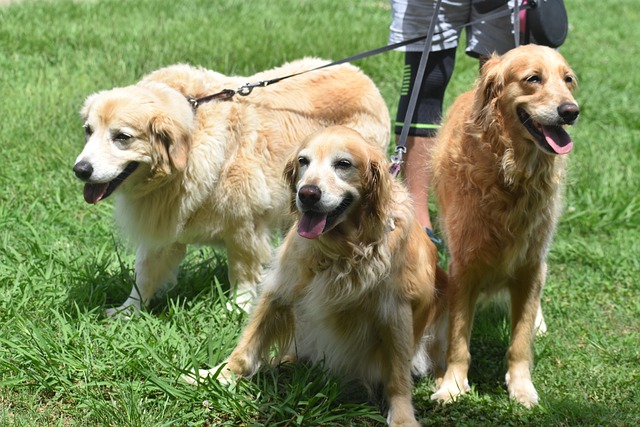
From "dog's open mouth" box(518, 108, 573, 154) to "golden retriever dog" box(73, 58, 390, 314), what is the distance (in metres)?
0.78

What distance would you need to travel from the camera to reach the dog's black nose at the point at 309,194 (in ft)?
9.52

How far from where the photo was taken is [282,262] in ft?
11.1

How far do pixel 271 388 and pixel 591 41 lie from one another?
914 cm

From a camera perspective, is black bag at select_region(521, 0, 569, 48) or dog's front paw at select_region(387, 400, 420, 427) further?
black bag at select_region(521, 0, 569, 48)

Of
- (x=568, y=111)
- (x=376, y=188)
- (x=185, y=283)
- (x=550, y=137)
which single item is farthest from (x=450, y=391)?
(x=185, y=283)

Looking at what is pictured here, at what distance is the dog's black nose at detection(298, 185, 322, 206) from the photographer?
114 inches

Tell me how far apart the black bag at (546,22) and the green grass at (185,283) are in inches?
59.9

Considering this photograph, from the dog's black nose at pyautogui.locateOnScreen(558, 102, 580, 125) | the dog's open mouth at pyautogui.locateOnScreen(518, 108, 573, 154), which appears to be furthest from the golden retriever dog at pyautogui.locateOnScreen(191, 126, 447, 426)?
the dog's black nose at pyautogui.locateOnScreen(558, 102, 580, 125)

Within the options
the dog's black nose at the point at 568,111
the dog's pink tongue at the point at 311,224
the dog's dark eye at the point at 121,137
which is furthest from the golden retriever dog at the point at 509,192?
the dog's dark eye at the point at 121,137

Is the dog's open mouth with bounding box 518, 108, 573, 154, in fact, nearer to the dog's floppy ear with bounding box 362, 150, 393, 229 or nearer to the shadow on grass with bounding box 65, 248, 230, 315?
the dog's floppy ear with bounding box 362, 150, 393, 229

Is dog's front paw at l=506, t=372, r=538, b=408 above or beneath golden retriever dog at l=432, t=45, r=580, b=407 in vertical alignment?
beneath

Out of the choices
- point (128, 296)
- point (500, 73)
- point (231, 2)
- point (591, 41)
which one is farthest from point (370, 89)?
point (591, 41)

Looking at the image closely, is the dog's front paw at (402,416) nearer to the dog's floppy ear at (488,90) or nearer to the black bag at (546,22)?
the dog's floppy ear at (488,90)

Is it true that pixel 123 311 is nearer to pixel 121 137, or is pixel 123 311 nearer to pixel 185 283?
pixel 185 283
